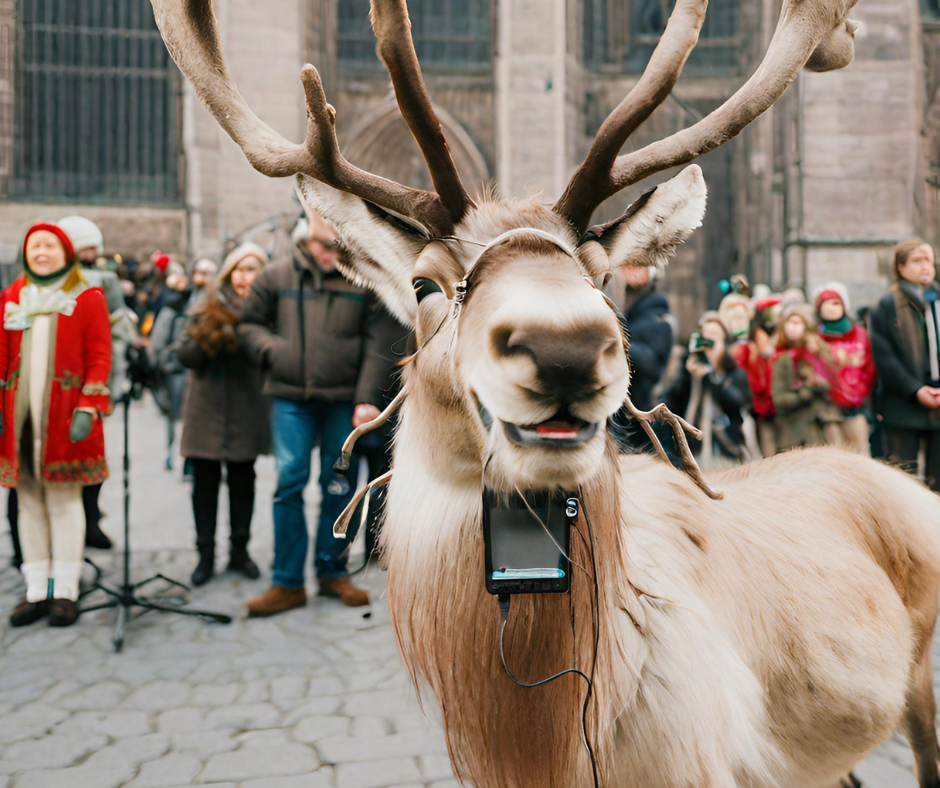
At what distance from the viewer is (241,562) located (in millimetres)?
6070

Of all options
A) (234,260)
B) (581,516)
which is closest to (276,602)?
(234,260)

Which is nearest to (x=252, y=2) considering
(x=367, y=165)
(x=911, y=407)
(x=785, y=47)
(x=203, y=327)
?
(x=367, y=165)

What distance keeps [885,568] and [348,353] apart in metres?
3.51

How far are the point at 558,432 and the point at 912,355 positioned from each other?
220 inches

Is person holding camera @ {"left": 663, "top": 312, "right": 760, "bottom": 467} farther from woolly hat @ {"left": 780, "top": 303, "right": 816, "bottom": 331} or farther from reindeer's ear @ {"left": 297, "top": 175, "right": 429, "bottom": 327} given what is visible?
reindeer's ear @ {"left": 297, "top": 175, "right": 429, "bottom": 327}

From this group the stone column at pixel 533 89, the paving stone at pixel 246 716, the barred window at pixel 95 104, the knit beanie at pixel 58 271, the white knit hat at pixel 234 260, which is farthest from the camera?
the barred window at pixel 95 104

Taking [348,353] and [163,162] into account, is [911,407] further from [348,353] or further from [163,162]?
[163,162]

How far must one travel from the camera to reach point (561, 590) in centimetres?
178

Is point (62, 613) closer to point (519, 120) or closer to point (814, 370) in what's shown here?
point (814, 370)

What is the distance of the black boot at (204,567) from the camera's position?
19.1 ft

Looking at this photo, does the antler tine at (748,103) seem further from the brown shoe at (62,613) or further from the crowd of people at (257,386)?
the brown shoe at (62,613)

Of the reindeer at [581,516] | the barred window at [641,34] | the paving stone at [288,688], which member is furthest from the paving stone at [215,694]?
the barred window at [641,34]

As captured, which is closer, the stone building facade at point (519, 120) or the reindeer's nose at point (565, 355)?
the reindeer's nose at point (565, 355)

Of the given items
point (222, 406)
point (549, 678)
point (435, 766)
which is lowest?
point (435, 766)
